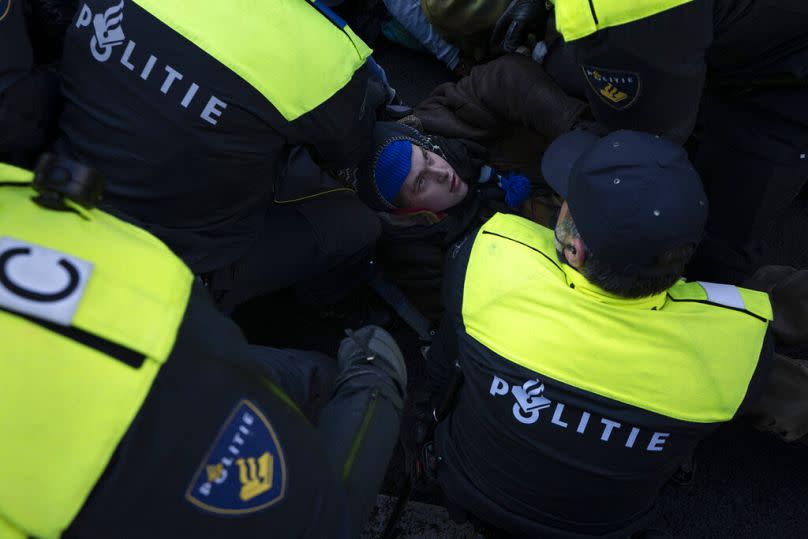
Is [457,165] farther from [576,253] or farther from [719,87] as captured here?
[576,253]

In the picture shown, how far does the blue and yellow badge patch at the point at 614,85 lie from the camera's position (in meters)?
Result: 1.40

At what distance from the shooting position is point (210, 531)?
29.6 inches

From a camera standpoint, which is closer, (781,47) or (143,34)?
(143,34)

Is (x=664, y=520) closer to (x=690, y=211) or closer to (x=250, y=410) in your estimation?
(x=690, y=211)

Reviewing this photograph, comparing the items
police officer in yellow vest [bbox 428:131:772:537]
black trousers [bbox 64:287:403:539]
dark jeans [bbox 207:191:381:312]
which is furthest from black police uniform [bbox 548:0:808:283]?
black trousers [bbox 64:287:403:539]

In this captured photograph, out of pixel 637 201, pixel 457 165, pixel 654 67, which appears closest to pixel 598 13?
pixel 654 67

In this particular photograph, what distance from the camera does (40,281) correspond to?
2.13ft

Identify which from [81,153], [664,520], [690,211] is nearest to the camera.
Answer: [690,211]

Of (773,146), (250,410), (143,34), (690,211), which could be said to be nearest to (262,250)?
(143,34)

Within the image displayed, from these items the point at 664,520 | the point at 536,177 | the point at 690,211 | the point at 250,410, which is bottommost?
the point at 664,520

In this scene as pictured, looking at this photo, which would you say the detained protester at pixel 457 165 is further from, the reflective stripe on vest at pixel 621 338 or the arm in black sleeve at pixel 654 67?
the reflective stripe on vest at pixel 621 338

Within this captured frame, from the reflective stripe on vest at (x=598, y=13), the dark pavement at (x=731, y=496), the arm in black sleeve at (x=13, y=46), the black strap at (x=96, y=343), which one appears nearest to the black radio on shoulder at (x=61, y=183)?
the black strap at (x=96, y=343)

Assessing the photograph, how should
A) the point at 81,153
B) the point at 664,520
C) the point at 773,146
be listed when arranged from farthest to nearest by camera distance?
the point at 664,520, the point at 773,146, the point at 81,153

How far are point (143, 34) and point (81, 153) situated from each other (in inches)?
11.6
